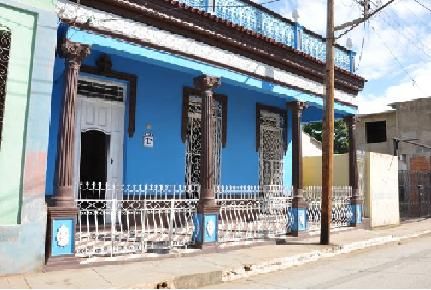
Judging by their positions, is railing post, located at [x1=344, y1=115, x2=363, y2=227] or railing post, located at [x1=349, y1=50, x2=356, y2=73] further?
railing post, located at [x1=349, y1=50, x2=356, y2=73]

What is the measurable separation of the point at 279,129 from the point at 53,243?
8.77 meters

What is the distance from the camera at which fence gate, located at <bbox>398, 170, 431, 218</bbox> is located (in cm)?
1719

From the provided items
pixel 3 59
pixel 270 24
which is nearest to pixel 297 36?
pixel 270 24

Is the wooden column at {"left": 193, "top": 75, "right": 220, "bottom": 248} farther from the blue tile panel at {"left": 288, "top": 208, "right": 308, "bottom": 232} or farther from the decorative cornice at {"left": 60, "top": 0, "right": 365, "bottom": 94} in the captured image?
the blue tile panel at {"left": 288, "top": 208, "right": 308, "bottom": 232}

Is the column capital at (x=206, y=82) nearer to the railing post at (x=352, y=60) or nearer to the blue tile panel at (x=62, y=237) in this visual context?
the blue tile panel at (x=62, y=237)

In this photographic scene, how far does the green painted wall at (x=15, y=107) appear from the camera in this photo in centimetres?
623

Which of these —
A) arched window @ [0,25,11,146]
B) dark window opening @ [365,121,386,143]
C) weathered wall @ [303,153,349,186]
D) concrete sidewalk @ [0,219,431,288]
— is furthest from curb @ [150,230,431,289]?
dark window opening @ [365,121,386,143]

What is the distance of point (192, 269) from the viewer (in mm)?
6875

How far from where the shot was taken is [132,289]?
5.70 metres

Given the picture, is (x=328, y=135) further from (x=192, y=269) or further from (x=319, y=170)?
(x=319, y=170)

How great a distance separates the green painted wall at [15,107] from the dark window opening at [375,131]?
79.1 feet

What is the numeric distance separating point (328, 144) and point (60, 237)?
19.0 feet

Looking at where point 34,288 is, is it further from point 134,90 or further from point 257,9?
point 257,9

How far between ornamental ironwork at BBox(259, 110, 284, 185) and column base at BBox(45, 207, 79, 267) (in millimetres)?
7302
